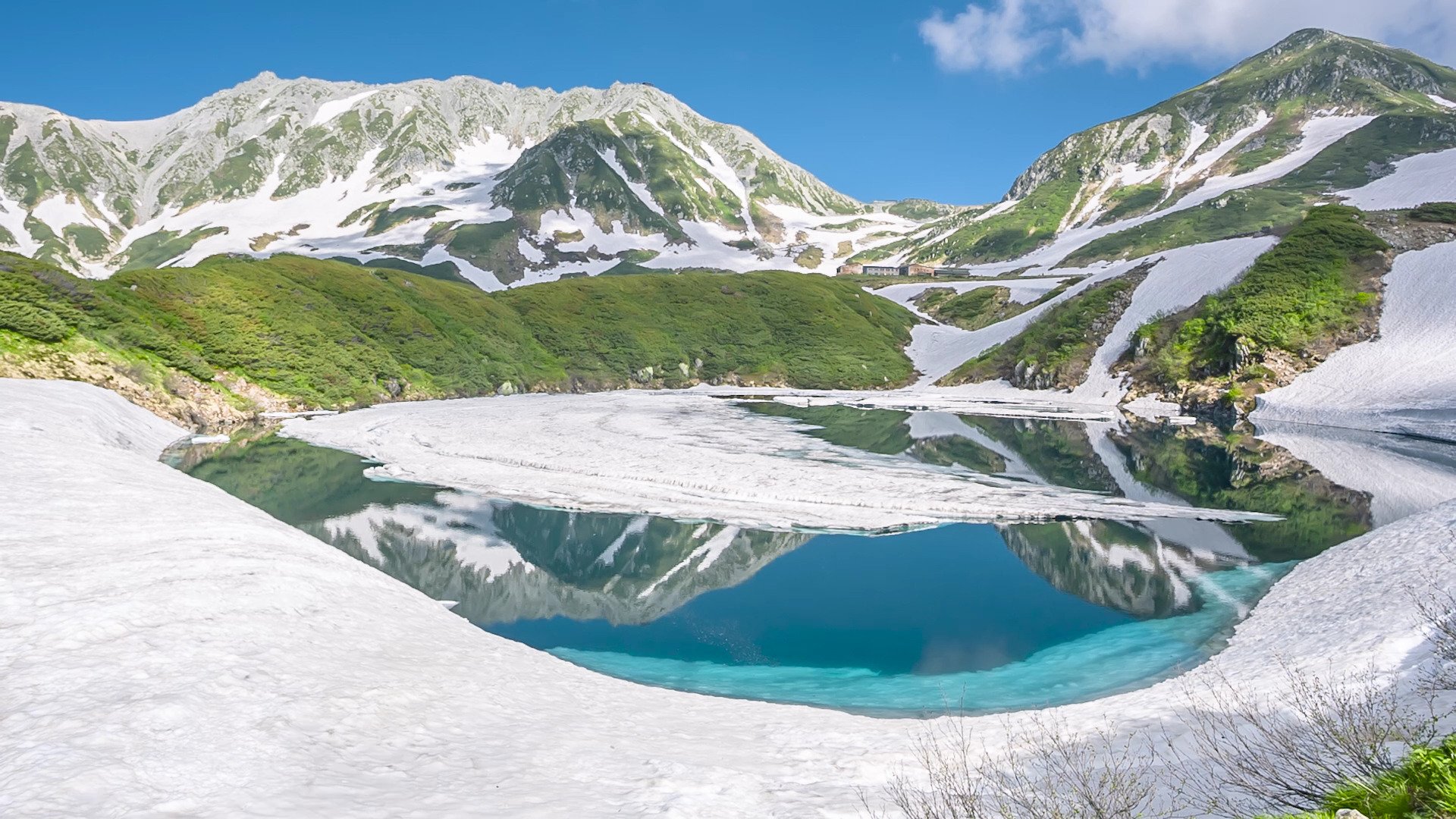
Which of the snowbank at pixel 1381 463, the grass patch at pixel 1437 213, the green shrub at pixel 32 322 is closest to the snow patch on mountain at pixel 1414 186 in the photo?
the grass patch at pixel 1437 213

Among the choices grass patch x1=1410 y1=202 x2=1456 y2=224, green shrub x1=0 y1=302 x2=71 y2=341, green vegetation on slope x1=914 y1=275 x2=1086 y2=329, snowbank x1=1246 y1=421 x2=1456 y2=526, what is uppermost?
green vegetation on slope x1=914 y1=275 x2=1086 y2=329

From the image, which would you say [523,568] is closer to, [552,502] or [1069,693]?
[552,502]

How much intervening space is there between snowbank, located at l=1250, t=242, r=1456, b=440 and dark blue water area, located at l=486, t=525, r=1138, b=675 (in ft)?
135

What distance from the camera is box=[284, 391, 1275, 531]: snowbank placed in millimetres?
27281

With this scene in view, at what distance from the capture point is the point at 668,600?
1955 centimetres

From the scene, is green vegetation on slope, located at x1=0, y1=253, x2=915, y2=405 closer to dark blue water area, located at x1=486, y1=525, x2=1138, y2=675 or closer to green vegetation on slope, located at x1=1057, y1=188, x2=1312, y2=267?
dark blue water area, located at x1=486, y1=525, x2=1138, y2=675

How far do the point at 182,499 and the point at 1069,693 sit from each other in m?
21.1

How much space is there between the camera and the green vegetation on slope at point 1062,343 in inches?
3179

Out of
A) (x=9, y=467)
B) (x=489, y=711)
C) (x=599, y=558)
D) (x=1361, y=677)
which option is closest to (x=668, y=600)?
(x=599, y=558)

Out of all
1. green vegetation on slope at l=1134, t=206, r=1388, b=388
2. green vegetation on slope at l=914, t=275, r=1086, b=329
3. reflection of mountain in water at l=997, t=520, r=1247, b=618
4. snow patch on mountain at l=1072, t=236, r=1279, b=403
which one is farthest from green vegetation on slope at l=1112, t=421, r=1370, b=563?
green vegetation on slope at l=914, t=275, r=1086, b=329

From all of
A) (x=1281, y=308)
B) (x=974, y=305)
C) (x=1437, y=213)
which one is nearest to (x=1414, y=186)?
(x=974, y=305)

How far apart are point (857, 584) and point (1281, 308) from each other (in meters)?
60.9

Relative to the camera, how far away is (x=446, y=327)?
284 ft

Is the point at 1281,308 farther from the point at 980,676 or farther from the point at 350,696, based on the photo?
the point at 350,696
